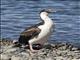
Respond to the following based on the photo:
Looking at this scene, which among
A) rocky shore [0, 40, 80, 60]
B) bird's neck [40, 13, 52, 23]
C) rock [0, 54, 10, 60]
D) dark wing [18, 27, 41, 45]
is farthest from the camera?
bird's neck [40, 13, 52, 23]

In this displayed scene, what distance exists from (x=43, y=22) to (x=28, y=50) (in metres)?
1.03

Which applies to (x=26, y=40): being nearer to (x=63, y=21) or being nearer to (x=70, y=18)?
(x=63, y=21)

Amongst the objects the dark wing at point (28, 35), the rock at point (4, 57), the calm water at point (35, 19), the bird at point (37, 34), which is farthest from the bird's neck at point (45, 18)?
the calm water at point (35, 19)

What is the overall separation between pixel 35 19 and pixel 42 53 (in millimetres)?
14046

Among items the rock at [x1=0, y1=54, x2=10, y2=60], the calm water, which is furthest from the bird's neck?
the calm water

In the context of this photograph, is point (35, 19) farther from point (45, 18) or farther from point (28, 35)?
point (28, 35)

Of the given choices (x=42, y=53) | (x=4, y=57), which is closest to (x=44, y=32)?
(x=42, y=53)

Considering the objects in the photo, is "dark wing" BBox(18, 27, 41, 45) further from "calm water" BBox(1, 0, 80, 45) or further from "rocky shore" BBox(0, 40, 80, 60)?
"calm water" BBox(1, 0, 80, 45)

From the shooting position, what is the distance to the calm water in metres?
23.3

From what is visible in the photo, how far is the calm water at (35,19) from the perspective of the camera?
2328cm

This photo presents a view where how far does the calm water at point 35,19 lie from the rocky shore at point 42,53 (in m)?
4.48

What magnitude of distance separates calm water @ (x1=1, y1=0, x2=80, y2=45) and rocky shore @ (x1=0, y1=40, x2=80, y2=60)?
4.48 m

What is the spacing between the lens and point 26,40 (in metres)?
15.8

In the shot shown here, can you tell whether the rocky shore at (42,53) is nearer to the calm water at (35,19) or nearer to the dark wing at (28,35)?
the dark wing at (28,35)
